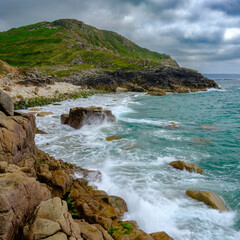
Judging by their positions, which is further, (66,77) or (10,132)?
(66,77)

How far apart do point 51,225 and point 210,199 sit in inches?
317

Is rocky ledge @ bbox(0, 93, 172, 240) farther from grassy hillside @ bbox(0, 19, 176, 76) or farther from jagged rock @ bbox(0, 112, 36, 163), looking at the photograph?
grassy hillside @ bbox(0, 19, 176, 76)

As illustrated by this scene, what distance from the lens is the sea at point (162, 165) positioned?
333 inches

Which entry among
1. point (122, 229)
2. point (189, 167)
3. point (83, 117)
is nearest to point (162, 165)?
point (189, 167)

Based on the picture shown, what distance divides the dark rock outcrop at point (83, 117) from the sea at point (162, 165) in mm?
571

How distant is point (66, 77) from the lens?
249ft

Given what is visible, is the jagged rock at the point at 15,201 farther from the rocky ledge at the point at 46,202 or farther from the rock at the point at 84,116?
the rock at the point at 84,116

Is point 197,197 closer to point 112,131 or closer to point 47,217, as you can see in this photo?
point 47,217

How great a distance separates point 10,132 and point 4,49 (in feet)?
494

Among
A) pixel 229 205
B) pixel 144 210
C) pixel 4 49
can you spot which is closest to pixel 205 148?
pixel 229 205

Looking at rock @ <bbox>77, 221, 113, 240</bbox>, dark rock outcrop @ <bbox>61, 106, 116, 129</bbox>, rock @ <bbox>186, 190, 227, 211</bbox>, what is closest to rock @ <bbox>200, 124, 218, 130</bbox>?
dark rock outcrop @ <bbox>61, 106, 116, 129</bbox>

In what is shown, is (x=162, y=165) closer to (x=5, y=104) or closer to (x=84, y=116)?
(x=5, y=104)

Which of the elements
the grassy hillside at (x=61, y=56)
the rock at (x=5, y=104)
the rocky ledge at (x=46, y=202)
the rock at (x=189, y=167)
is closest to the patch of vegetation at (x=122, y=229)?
the rocky ledge at (x=46, y=202)

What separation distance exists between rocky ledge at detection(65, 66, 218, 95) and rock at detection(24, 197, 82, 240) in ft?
212
